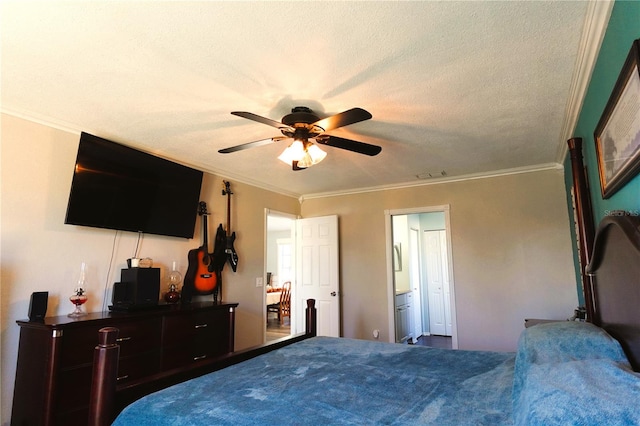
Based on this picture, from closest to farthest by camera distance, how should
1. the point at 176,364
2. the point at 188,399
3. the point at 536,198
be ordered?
1. the point at 188,399
2. the point at 176,364
3. the point at 536,198

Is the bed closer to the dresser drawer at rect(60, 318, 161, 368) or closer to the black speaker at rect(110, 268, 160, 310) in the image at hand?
the dresser drawer at rect(60, 318, 161, 368)

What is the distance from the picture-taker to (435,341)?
607 cm

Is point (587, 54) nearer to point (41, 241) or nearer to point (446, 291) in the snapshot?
point (41, 241)

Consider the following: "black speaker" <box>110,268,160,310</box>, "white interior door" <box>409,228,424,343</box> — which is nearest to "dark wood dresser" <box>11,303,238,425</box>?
"black speaker" <box>110,268,160,310</box>

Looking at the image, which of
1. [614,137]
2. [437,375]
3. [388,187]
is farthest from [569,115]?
[388,187]

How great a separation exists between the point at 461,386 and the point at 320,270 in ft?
11.6

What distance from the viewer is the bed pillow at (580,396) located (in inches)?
34.3

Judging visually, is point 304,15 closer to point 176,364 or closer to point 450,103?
point 450,103

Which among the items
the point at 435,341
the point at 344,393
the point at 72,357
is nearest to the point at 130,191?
the point at 72,357

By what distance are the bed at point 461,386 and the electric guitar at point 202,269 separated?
178 centimetres

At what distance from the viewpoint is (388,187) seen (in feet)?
16.2

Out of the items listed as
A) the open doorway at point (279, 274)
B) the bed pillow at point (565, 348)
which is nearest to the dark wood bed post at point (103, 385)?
the bed pillow at point (565, 348)

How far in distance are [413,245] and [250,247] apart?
11.2 feet

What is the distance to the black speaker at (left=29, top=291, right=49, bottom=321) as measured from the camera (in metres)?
2.45
